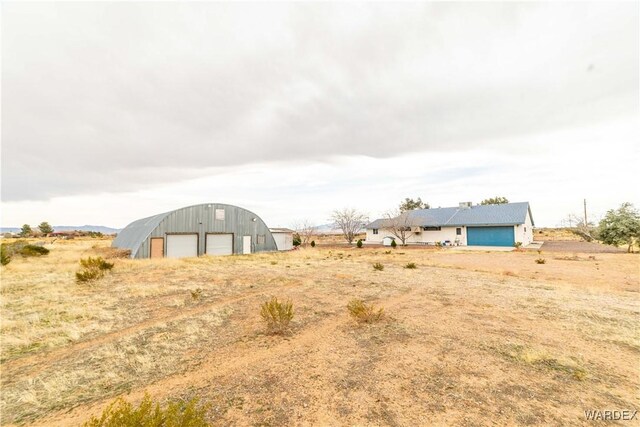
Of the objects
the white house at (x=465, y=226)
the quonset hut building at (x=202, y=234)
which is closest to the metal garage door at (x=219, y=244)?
the quonset hut building at (x=202, y=234)

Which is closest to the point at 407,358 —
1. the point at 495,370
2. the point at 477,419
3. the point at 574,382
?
the point at 495,370

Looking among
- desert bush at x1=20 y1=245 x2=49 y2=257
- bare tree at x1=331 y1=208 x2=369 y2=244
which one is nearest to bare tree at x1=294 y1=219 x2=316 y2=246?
bare tree at x1=331 y1=208 x2=369 y2=244

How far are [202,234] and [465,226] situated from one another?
37.4 m

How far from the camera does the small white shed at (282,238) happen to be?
3947 cm

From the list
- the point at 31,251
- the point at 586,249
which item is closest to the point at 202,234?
the point at 31,251

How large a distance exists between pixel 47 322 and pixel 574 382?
1369 cm

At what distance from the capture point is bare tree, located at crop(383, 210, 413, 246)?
4638 cm

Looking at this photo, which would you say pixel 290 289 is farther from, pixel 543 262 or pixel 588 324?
pixel 543 262

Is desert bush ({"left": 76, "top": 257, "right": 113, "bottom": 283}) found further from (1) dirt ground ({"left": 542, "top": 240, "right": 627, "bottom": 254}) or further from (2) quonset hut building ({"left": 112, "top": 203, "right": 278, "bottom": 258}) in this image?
(1) dirt ground ({"left": 542, "top": 240, "right": 627, "bottom": 254})

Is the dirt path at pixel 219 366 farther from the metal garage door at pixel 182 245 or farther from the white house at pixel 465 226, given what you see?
the white house at pixel 465 226

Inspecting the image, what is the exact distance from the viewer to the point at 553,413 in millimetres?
4391

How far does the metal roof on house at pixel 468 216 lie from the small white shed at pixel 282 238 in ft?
59.6

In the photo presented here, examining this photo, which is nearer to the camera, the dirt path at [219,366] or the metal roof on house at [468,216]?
the dirt path at [219,366]

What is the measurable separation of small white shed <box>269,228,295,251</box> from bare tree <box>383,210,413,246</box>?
17512mm
